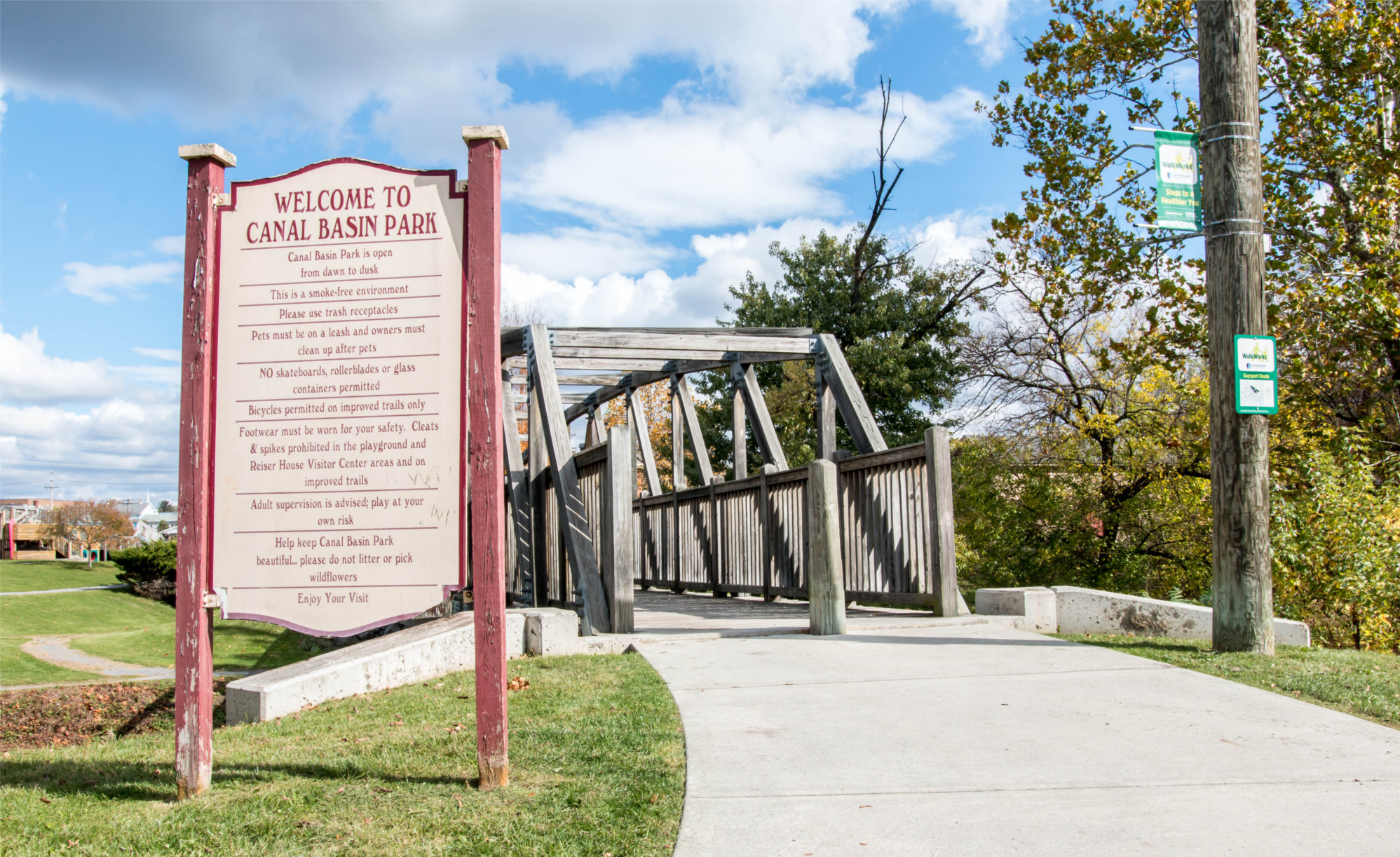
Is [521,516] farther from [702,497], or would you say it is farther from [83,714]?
[83,714]

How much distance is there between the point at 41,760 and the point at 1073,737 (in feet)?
17.7

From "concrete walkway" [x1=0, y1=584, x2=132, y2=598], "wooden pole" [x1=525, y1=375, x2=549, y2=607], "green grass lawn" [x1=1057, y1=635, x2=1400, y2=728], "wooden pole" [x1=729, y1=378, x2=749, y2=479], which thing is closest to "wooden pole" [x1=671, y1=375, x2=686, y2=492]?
"wooden pole" [x1=729, y1=378, x2=749, y2=479]

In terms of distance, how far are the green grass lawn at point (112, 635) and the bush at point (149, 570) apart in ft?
4.02

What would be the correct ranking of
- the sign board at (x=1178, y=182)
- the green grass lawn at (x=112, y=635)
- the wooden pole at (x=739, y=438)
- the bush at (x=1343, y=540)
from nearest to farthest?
the sign board at (x=1178, y=182) → the bush at (x=1343, y=540) → the green grass lawn at (x=112, y=635) → the wooden pole at (x=739, y=438)

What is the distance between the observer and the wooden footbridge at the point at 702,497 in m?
8.46

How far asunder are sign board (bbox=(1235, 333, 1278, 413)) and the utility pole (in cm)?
4

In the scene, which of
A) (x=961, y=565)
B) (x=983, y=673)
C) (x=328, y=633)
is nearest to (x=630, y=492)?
(x=983, y=673)

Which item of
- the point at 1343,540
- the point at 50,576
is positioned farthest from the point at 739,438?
the point at 50,576

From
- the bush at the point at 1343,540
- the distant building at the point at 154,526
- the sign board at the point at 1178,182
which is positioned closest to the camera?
the sign board at the point at 1178,182

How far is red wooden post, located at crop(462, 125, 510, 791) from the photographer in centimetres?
403

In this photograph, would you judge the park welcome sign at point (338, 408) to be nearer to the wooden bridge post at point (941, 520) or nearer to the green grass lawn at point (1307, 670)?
the green grass lawn at point (1307, 670)

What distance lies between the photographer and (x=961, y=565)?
19344 mm

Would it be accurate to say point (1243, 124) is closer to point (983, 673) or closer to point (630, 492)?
point (983, 673)

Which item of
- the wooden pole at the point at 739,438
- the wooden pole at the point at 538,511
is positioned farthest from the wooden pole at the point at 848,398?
the wooden pole at the point at 538,511
